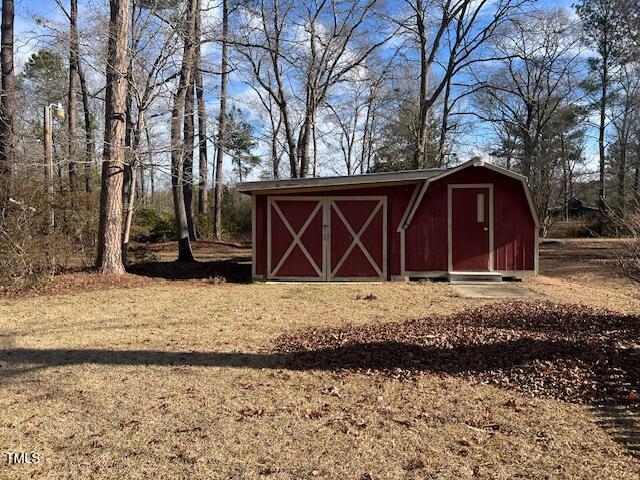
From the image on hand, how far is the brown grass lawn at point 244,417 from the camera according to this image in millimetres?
3041

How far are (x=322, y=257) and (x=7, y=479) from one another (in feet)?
31.7

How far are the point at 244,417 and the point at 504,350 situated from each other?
3042 mm

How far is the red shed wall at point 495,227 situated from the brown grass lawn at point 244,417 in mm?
6015

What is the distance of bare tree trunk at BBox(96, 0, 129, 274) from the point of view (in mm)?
11812

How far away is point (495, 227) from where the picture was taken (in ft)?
39.9

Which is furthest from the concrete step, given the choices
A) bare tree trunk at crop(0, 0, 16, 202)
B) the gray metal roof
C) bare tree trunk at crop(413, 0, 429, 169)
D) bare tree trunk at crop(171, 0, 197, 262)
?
bare tree trunk at crop(0, 0, 16, 202)

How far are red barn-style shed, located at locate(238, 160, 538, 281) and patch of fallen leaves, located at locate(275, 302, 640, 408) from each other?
4.64 meters

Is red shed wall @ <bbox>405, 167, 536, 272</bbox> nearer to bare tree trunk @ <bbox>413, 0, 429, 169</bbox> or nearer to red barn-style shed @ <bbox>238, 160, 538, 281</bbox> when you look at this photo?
red barn-style shed @ <bbox>238, 160, 538, 281</bbox>

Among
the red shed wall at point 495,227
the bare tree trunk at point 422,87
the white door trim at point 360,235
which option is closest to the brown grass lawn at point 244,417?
the white door trim at point 360,235

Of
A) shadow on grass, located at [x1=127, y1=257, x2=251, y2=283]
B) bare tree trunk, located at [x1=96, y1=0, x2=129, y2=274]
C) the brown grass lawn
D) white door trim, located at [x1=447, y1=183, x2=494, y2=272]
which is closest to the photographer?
the brown grass lawn

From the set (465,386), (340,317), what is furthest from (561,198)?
(465,386)

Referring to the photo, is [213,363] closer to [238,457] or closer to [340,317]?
[238,457]

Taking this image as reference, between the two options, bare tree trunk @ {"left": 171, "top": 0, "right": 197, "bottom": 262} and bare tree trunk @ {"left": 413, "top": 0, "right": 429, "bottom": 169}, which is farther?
bare tree trunk @ {"left": 413, "top": 0, "right": 429, "bottom": 169}

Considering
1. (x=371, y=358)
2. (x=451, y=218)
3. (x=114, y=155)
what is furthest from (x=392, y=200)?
(x=371, y=358)
